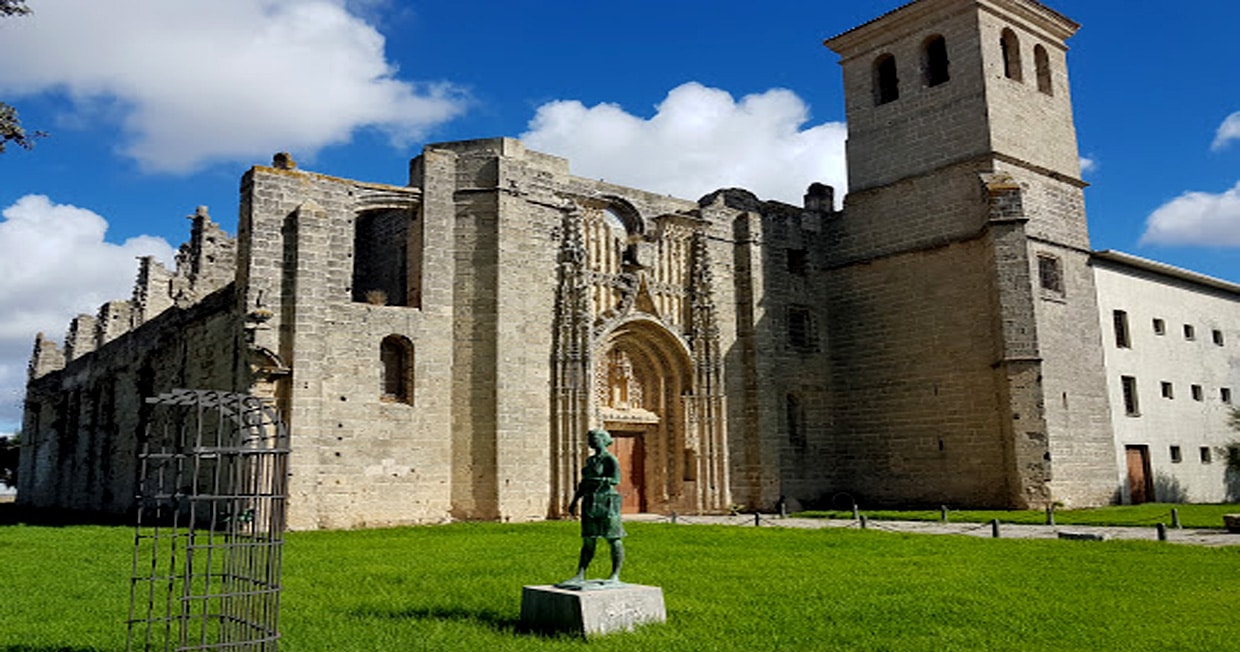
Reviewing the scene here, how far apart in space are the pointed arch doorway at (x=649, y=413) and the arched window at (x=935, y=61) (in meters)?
10.2

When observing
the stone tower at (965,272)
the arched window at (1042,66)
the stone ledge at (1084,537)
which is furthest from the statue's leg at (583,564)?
the arched window at (1042,66)

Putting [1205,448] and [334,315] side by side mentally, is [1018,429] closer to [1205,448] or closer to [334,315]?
[1205,448]

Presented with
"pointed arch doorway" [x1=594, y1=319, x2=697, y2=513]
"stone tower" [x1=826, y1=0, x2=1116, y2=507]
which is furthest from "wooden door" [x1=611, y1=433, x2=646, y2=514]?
"stone tower" [x1=826, y1=0, x2=1116, y2=507]

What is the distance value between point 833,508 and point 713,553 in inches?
498

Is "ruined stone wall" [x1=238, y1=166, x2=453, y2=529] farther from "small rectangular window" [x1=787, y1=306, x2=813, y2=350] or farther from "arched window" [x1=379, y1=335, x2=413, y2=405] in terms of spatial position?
"small rectangular window" [x1=787, y1=306, x2=813, y2=350]

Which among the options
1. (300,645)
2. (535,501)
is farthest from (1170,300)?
(300,645)

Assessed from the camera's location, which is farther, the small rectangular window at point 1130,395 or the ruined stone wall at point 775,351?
the small rectangular window at point 1130,395

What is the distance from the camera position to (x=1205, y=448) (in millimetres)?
26812

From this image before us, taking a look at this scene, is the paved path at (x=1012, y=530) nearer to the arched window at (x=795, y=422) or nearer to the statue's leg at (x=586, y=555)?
the arched window at (x=795, y=422)

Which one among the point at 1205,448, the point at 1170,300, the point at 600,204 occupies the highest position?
the point at 600,204

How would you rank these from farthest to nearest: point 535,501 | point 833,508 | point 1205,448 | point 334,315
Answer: point 1205,448, point 833,508, point 535,501, point 334,315

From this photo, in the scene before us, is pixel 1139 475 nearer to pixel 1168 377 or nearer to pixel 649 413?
pixel 1168 377

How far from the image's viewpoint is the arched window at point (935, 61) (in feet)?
84.2

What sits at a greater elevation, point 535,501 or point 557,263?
point 557,263
